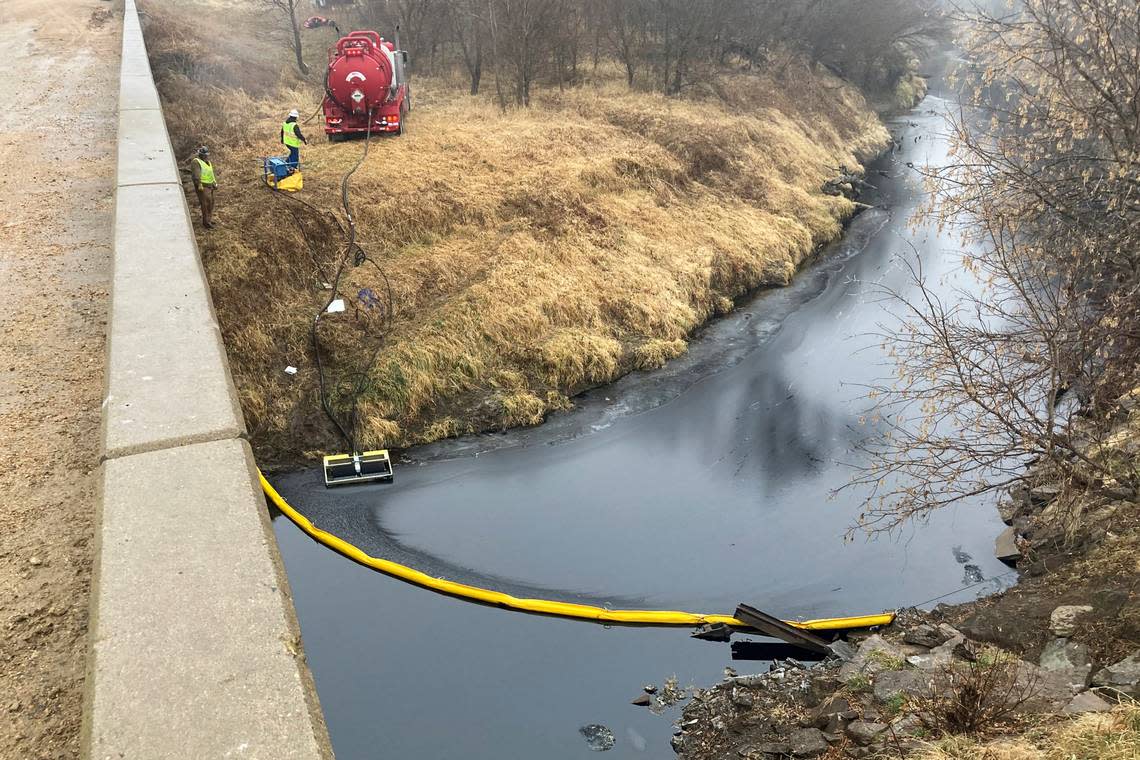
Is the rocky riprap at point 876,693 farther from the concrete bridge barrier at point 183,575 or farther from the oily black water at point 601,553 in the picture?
the concrete bridge barrier at point 183,575

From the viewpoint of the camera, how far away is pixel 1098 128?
→ 8.32 meters

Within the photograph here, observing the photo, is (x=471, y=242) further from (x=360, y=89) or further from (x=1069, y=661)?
(x=1069, y=661)

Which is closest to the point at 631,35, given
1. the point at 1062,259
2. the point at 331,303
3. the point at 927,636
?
the point at 331,303

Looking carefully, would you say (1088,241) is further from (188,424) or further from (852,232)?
(852,232)

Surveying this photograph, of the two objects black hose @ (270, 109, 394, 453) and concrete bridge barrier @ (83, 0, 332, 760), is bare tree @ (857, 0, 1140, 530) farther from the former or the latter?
black hose @ (270, 109, 394, 453)

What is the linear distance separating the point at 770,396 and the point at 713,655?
651 cm

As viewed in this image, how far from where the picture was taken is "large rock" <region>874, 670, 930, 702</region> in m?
6.84

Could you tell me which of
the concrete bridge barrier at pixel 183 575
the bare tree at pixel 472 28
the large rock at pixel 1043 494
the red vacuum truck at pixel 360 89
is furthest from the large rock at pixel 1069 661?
the bare tree at pixel 472 28

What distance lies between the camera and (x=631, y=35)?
99.1ft

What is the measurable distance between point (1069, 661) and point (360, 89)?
1697cm

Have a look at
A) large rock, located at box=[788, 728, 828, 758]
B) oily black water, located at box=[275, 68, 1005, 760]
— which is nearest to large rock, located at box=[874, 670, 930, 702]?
large rock, located at box=[788, 728, 828, 758]

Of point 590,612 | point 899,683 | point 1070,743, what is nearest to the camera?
point 1070,743

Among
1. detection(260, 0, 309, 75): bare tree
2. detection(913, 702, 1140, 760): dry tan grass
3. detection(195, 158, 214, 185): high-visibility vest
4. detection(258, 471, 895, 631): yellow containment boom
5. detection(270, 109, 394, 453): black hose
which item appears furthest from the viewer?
detection(260, 0, 309, 75): bare tree

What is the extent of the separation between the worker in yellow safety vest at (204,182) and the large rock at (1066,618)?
1287 centimetres
